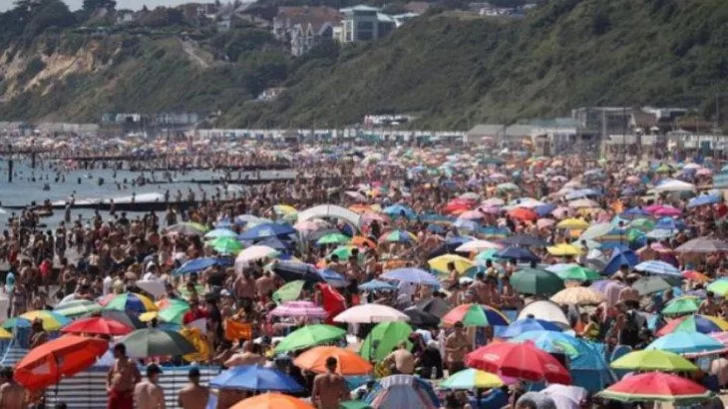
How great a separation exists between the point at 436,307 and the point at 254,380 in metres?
5.50

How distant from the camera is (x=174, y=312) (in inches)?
634

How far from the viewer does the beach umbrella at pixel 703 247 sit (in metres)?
22.9

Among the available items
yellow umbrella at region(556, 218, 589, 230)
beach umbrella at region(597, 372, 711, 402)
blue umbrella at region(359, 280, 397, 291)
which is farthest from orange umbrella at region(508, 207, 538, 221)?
beach umbrella at region(597, 372, 711, 402)

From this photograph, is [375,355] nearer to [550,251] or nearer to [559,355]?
[559,355]

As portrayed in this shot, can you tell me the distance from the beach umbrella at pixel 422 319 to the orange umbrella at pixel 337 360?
3.22 meters

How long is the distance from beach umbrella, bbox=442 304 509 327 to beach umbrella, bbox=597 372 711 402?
12.7 feet

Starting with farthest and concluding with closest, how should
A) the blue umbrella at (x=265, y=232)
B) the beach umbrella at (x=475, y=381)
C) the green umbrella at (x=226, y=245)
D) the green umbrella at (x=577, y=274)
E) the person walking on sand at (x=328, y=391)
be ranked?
the blue umbrella at (x=265, y=232) → the green umbrella at (x=226, y=245) → the green umbrella at (x=577, y=274) → the beach umbrella at (x=475, y=381) → the person walking on sand at (x=328, y=391)

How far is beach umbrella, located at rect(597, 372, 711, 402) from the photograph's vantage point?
1109 cm

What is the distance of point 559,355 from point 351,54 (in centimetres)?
13412

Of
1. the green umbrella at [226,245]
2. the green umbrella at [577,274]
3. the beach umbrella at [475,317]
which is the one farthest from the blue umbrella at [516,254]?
the beach umbrella at [475,317]

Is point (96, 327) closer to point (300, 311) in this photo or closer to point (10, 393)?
point (10, 393)

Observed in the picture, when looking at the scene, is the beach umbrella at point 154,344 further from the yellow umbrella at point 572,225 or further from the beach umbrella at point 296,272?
the yellow umbrella at point 572,225

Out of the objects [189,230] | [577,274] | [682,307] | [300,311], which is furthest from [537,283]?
[189,230]

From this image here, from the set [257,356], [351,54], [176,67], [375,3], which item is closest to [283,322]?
[257,356]
